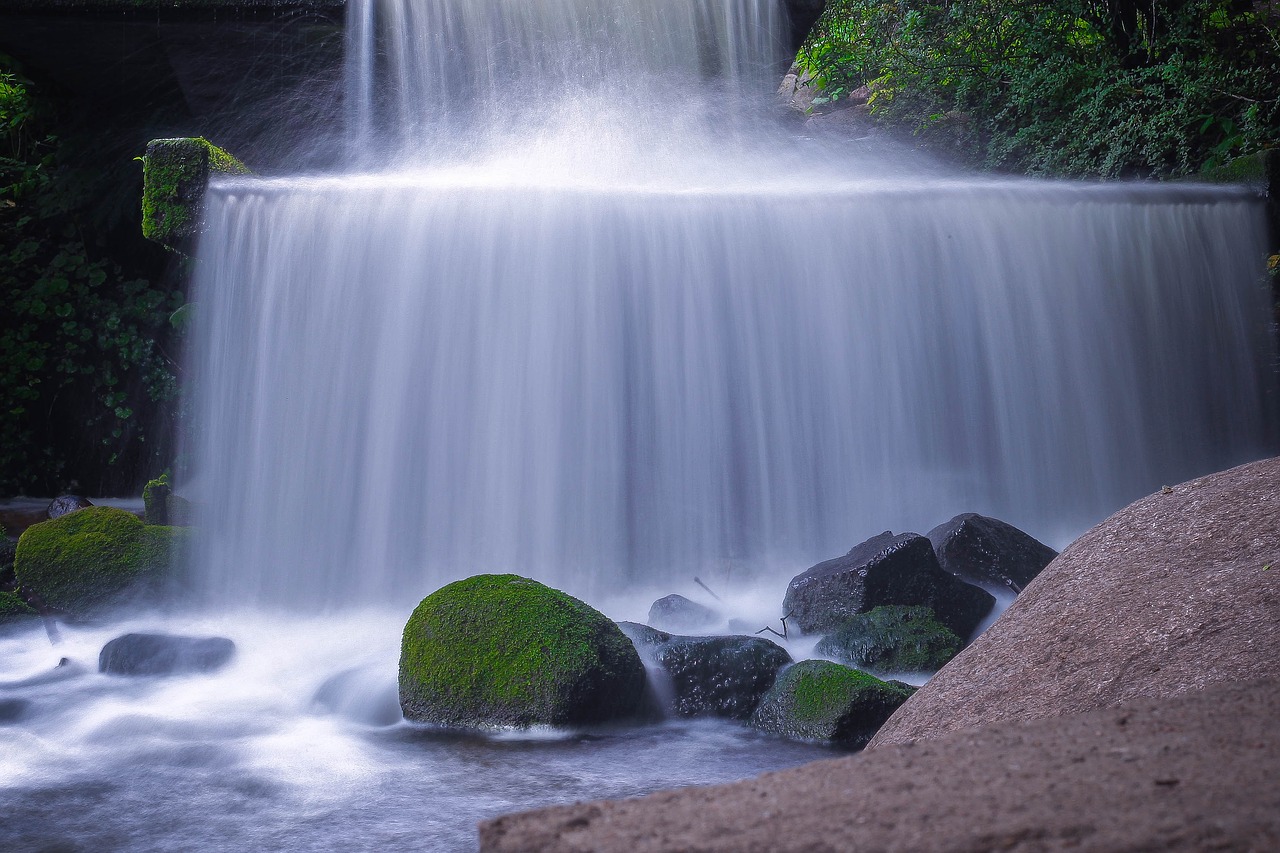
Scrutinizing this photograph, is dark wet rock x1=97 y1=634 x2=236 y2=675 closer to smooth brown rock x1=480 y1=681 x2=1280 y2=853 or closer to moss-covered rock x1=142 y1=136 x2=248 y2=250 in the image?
moss-covered rock x1=142 y1=136 x2=248 y2=250

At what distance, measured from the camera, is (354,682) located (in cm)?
559

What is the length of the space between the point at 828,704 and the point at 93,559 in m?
6.10

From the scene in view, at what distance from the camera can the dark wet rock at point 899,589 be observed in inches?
234

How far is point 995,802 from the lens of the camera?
1429 millimetres

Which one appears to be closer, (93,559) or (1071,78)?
(93,559)

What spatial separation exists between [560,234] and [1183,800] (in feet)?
Answer: 23.7

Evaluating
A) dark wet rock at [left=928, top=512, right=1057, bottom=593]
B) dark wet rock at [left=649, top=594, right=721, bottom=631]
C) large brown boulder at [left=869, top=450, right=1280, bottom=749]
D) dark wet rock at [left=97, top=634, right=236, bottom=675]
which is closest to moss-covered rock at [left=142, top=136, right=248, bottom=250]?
dark wet rock at [left=97, top=634, right=236, bottom=675]

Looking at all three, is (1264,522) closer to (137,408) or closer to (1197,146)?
(1197,146)

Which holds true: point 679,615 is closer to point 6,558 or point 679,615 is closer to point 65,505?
point 6,558

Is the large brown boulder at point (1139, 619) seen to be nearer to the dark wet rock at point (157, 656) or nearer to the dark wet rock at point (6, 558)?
the dark wet rock at point (157, 656)

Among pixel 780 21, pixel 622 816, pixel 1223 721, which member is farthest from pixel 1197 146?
pixel 622 816

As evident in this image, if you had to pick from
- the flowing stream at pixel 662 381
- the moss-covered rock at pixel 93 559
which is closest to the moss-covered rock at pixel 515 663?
the flowing stream at pixel 662 381

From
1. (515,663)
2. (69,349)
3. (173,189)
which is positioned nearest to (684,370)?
(515,663)

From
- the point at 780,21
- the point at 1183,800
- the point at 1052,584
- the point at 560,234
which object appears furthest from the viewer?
the point at 780,21
